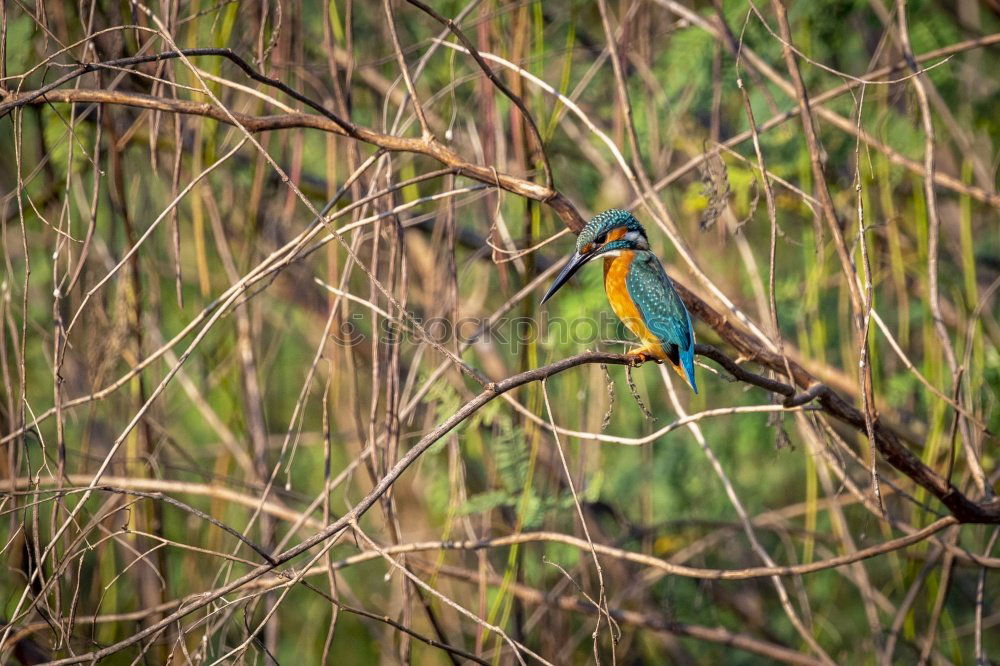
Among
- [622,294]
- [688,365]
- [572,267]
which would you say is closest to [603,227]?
[572,267]

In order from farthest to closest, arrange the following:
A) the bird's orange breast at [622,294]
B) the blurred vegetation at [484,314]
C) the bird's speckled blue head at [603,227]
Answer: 1. the bird's orange breast at [622,294]
2. the bird's speckled blue head at [603,227]
3. the blurred vegetation at [484,314]

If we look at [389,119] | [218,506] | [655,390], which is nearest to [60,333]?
[218,506]

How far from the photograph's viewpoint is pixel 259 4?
108 inches

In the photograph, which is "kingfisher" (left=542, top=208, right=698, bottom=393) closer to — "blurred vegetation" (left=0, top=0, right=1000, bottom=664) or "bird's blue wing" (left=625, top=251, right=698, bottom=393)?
"bird's blue wing" (left=625, top=251, right=698, bottom=393)

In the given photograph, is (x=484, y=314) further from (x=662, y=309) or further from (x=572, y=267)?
(x=662, y=309)

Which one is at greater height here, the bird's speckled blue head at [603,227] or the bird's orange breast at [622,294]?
the bird's speckled blue head at [603,227]

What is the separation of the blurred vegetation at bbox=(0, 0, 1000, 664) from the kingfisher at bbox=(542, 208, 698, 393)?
22cm

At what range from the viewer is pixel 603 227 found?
2.76 m

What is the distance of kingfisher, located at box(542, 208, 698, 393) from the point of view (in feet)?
8.37

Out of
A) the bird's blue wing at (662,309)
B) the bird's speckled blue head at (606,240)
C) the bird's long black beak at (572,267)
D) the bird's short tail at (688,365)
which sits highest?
the bird's speckled blue head at (606,240)

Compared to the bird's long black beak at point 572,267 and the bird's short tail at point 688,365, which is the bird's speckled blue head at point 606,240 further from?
the bird's short tail at point 688,365

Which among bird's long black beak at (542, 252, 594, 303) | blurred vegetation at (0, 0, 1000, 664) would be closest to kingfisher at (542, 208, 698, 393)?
bird's long black beak at (542, 252, 594, 303)

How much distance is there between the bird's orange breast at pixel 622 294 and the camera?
2758 millimetres

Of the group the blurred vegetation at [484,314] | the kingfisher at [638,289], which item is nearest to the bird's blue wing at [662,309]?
the kingfisher at [638,289]
